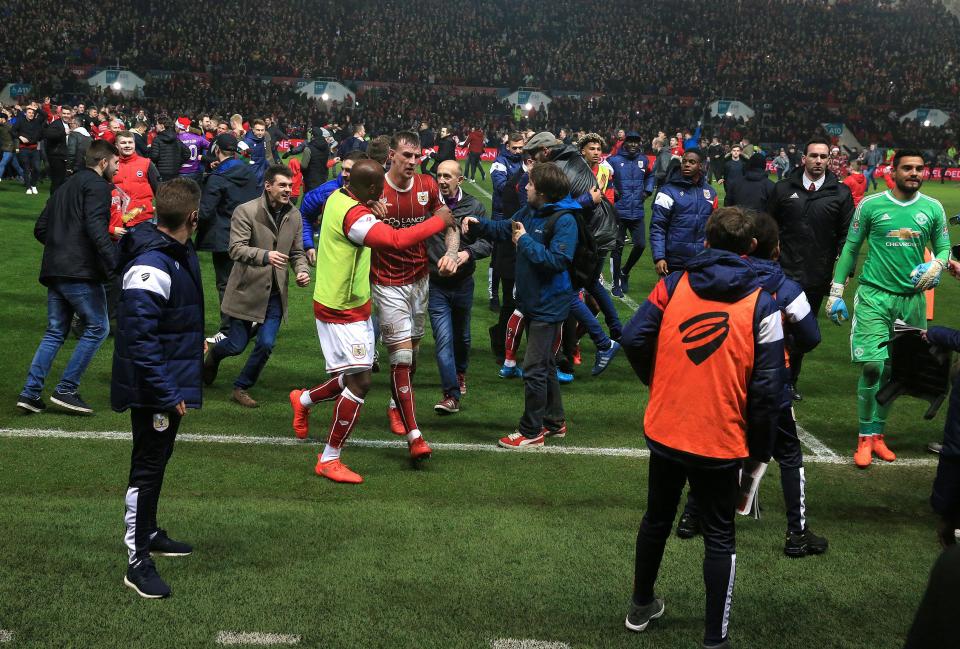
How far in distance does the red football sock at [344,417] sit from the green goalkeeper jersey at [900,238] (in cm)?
363

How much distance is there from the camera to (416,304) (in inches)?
279

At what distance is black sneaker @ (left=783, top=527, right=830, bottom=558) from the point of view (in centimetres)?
530

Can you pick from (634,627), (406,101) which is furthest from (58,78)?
(634,627)

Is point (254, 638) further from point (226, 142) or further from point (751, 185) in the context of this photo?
point (751, 185)

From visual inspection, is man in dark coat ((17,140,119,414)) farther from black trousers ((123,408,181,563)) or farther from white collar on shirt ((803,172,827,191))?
white collar on shirt ((803,172,827,191))

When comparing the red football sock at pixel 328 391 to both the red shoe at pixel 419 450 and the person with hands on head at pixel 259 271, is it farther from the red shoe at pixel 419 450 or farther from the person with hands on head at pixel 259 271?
the person with hands on head at pixel 259 271

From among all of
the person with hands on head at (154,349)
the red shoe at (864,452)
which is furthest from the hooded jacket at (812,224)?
the person with hands on head at (154,349)

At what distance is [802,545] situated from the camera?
5.30 metres

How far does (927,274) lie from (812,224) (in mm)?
1554

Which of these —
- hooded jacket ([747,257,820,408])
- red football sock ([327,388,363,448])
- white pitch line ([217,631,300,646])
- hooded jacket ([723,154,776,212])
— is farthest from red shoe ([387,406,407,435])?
hooded jacket ([723,154,776,212])

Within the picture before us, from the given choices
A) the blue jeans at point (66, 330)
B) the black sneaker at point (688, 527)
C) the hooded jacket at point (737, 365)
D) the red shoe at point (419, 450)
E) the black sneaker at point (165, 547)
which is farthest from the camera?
the blue jeans at point (66, 330)

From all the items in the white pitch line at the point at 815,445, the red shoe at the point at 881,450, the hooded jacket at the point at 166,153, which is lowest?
the white pitch line at the point at 815,445

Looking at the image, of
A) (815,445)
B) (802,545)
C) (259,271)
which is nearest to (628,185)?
(815,445)

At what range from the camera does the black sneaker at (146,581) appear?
4.51m
